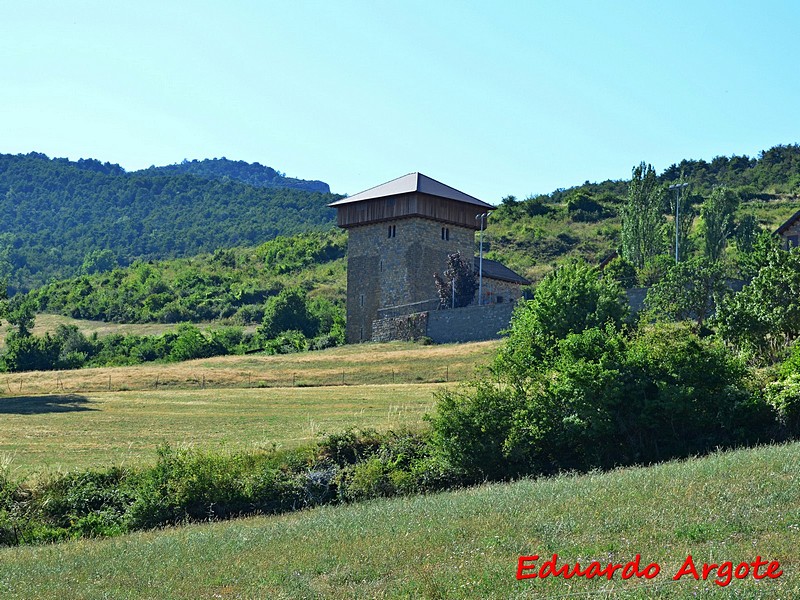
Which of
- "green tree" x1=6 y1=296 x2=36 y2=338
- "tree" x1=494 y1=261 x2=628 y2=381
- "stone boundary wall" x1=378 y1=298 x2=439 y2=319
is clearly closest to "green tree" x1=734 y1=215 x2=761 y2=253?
"stone boundary wall" x1=378 y1=298 x2=439 y2=319

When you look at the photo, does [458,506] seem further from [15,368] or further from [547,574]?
[15,368]

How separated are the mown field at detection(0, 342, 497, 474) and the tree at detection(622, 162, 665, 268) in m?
22.3

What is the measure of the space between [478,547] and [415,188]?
5255cm

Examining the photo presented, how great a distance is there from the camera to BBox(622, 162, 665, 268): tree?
247 ft

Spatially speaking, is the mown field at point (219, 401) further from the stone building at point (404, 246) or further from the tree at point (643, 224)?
the tree at point (643, 224)

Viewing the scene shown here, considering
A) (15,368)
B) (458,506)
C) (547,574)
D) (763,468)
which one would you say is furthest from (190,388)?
(547,574)

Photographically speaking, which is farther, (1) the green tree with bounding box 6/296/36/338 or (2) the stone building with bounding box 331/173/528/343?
(1) the green tree with bounding box 6/296/36/338

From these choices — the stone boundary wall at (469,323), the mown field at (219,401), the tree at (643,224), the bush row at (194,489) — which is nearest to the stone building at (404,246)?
the stone boundary wall at (469,323)

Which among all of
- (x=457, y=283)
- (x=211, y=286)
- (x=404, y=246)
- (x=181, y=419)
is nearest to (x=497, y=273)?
(x=457, y=283)

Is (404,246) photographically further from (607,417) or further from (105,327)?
(607,417)

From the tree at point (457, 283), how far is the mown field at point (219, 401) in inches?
219

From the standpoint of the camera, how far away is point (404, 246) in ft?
224

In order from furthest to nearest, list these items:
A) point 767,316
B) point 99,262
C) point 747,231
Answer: point 99,262, point 747,231, point 767,316

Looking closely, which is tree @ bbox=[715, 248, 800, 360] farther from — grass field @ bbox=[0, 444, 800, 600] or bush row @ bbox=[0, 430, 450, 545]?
grass field @ bbox=[0, 444, 800, 600]
